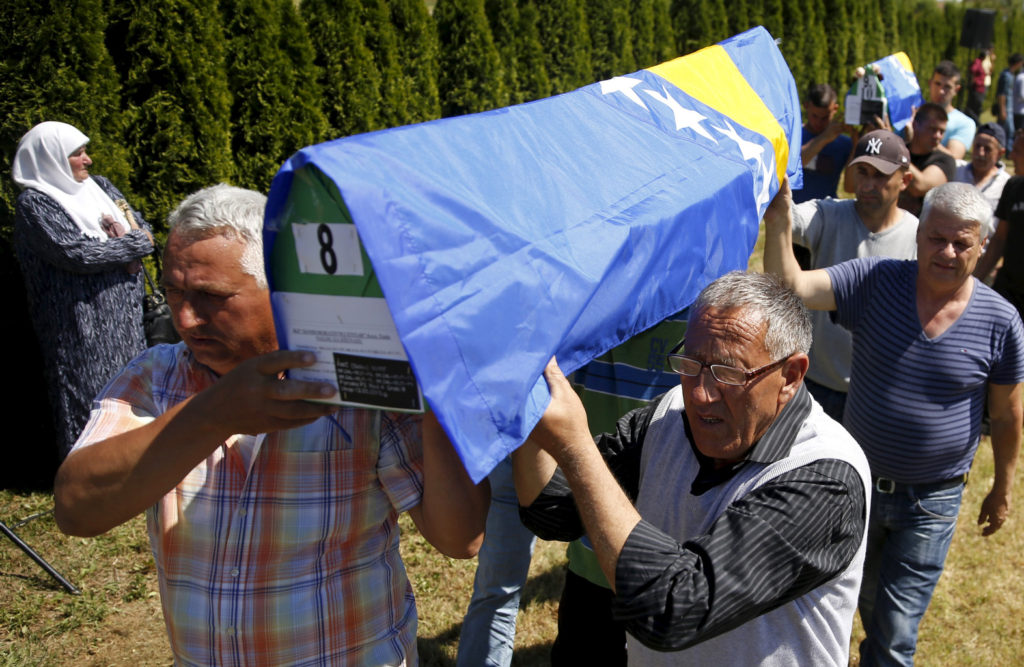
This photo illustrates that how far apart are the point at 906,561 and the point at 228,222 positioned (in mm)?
2520

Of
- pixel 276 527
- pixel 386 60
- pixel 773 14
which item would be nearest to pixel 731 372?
Result: pixel 276 527

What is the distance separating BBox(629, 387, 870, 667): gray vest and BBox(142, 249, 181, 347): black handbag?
128 inches

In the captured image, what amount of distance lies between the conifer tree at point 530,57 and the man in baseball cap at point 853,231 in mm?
4576

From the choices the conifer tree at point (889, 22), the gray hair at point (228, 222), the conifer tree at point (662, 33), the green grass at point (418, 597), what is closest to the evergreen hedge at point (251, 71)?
the conifer tree at point (662, 33)

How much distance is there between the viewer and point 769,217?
10.2ft

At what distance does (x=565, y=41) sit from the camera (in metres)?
8.77

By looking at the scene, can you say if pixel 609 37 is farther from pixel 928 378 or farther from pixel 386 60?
pixel 928 378

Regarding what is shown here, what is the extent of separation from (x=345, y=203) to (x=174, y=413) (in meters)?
0.50

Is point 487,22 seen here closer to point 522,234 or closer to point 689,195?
point 689,195

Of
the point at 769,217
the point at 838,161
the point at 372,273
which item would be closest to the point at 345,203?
the point at 372,273

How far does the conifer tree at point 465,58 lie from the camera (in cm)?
731

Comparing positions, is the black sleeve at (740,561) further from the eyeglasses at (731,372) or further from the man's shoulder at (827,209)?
the man's shoulder at (827,209)

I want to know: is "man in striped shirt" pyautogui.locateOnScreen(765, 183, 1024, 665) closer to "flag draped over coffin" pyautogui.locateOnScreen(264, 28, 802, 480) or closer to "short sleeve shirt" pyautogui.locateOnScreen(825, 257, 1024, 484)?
"short sleeve shirt" pyautogui.locateOnScreen(825, 257, 1024, 484)

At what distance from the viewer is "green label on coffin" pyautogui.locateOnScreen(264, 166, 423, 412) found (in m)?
1.33
